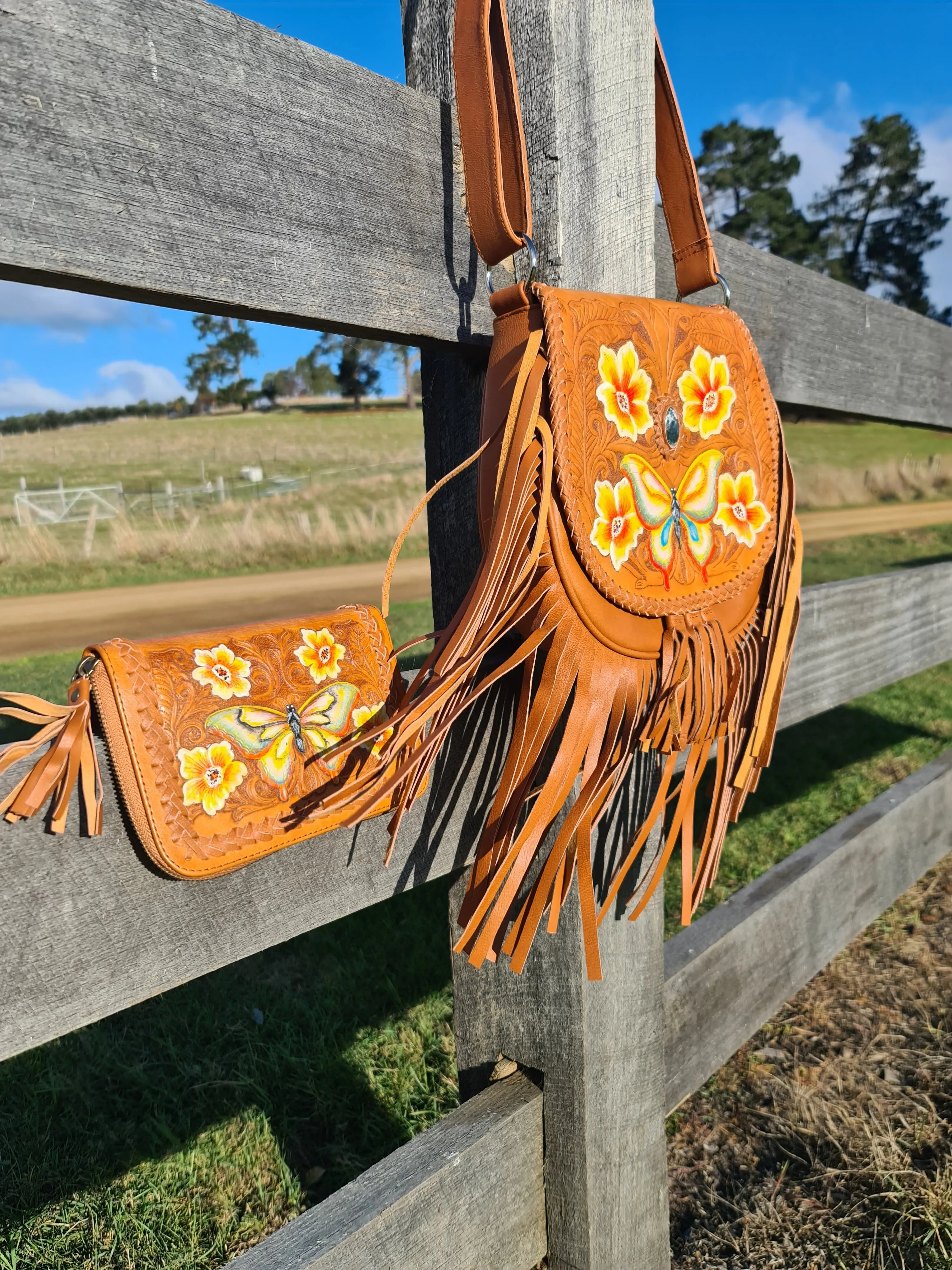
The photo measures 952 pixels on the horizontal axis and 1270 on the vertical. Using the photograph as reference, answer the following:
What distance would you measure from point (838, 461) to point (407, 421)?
758 centimetres

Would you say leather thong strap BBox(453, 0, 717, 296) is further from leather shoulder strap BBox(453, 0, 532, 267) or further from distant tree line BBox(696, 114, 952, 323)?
distant tree line BBox(696, 114, 952, 323)

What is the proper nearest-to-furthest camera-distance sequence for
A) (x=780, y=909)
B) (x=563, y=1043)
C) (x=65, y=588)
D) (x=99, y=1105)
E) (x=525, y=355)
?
1. (x=525, y=355)
2. (x=563, y=1043)
3. (x=780, y=909)
4. (x=99, y=1105)
5. (x=65, y=588)

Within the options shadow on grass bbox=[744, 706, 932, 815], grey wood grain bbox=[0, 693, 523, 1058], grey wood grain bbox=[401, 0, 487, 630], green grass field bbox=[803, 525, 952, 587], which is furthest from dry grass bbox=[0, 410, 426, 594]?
green grass field bbox=[803, 525, 952, 587]

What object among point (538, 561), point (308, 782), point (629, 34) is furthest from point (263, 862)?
point (629, 34)

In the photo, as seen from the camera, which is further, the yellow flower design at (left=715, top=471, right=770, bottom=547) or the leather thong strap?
the yellow flower design at (left=715, top=471, right=770, bottom=547)

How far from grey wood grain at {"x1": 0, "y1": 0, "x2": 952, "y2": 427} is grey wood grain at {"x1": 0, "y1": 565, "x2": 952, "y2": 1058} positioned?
38 cm

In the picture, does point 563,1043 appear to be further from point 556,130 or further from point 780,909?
point 556,130

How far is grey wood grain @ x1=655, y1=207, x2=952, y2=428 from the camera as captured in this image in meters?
1.21

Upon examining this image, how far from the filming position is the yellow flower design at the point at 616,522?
0.76m

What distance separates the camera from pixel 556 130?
859mm

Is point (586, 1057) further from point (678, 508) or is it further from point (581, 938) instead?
point (678, 508)

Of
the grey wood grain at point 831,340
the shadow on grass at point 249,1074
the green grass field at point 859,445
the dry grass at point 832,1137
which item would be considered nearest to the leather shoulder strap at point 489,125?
the grey wood grain at point 831,340

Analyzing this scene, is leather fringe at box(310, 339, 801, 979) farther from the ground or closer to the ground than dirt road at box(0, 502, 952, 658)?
farther from the ground

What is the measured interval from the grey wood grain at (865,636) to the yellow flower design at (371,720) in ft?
2.56
